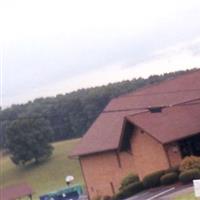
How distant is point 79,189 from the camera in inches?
2327

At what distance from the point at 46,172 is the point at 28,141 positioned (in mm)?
6623

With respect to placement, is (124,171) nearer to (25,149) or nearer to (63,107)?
(25,149)

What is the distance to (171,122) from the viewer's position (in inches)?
1608

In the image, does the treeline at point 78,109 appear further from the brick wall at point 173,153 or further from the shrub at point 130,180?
the brick wall at point 173,153

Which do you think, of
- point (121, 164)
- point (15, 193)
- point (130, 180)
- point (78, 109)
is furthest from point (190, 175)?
point (78, 109)

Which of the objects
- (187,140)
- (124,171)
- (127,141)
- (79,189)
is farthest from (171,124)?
(79,189)

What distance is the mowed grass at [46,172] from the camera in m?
97.4

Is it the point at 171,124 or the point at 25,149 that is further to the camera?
the point at 25,149

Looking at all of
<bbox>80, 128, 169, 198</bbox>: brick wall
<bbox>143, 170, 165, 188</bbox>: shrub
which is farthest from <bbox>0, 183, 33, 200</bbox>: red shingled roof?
<bbox>143, 170, 165, 188</bbox>: shrub

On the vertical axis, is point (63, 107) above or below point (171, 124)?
above

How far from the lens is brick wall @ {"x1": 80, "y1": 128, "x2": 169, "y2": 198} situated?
41.2 m

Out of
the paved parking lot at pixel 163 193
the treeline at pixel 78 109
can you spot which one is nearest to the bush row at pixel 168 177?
the paved parking lot at pixel 163 193

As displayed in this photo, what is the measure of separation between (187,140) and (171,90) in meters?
10.5

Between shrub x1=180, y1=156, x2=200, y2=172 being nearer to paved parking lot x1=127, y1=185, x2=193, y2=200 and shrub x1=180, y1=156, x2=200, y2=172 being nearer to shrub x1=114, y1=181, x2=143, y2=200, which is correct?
paved parking lot x1=127, y1=185, x2=193, y2=200
